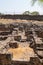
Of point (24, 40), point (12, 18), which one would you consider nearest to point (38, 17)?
point (12, 18)

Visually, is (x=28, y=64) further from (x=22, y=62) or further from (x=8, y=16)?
(x=8, y=16)

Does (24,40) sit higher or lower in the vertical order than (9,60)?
lower

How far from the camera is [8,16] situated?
3192 centimetres

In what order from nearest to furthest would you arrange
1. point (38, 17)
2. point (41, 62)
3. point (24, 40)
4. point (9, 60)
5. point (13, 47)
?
point (41, 62) → point (9, 60) → point (13, 47) → point (24, 40) → point (38, 17)

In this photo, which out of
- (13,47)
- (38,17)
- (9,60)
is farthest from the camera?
(38,17)

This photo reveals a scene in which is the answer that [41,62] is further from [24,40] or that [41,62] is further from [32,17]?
[32,17]

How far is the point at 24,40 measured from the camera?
47.6ft

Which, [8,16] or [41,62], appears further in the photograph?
[8,16]

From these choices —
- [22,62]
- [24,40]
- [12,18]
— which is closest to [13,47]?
[24,40]

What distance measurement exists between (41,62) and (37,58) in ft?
0.82

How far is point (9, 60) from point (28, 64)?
64 cm

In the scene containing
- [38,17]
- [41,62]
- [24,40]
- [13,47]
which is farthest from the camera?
[38,17]

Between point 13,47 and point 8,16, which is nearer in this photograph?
point 13,47

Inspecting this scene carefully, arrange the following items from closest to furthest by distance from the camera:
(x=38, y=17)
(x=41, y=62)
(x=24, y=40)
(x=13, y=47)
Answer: (x=41, y=62), (x=13, y=47), (x=24, y=40), (x=38, y=17)
